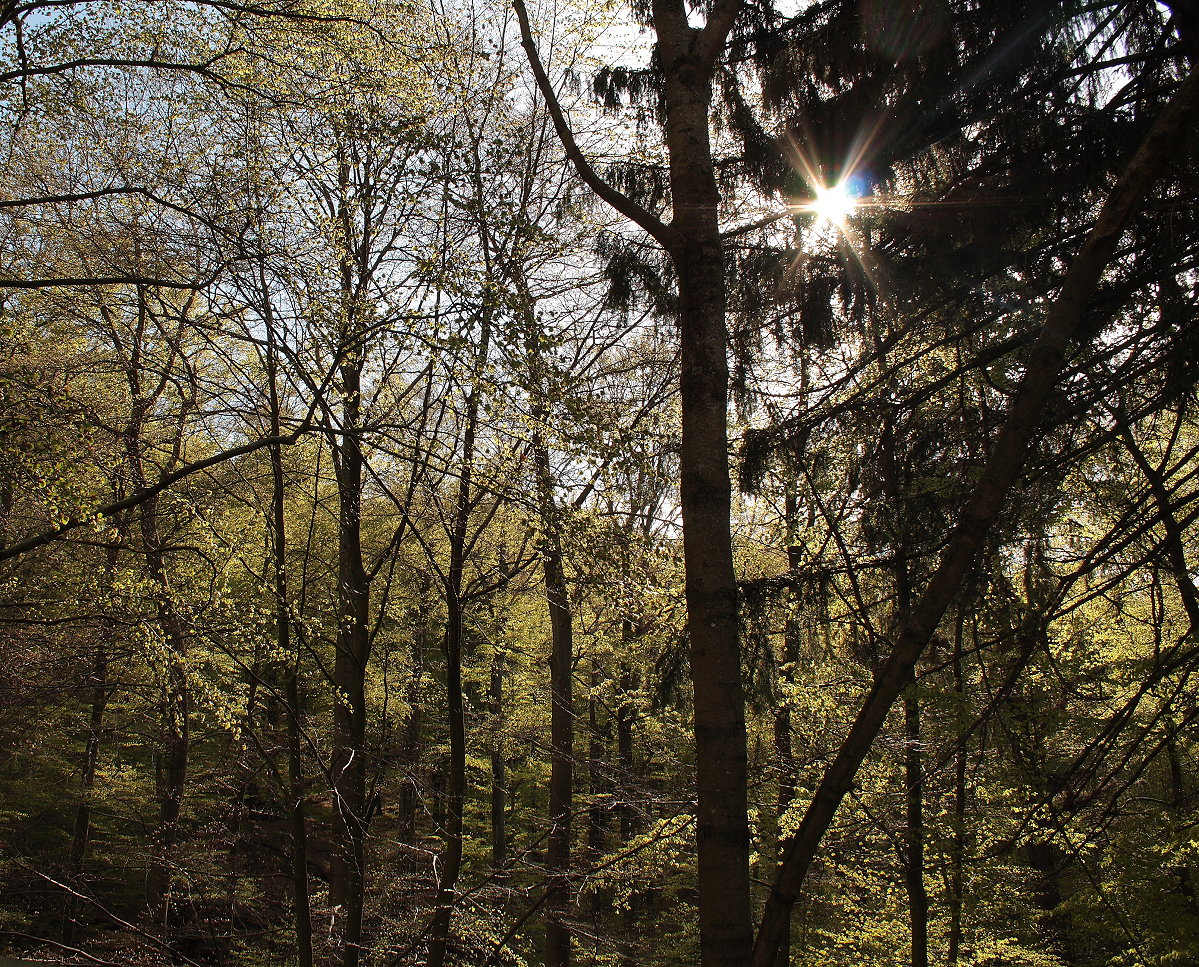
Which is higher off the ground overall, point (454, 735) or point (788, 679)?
point (788, 679)

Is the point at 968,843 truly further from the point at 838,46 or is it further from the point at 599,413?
the point at 838,46

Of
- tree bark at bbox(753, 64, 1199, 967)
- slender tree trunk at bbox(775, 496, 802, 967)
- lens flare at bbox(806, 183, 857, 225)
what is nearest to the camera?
tree bark at bbox(753, 64, 1199, 967)

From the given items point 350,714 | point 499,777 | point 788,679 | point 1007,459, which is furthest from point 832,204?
point 499,777

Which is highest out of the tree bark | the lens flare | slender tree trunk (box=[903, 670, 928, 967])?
the lens flare

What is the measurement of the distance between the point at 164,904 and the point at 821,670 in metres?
8.44

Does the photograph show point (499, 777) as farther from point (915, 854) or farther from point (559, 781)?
point (915, 854)

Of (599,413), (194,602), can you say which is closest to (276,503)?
(194,602)

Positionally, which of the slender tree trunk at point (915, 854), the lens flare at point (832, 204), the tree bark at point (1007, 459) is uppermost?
the lens flare at point (832, 204)

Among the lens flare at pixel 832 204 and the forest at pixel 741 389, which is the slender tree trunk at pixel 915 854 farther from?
the lens flare at pixel 832 204

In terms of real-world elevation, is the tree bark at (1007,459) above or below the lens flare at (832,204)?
below

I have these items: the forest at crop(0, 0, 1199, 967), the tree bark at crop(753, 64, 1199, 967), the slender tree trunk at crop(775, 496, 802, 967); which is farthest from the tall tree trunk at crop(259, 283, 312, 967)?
the tree bark at crop(753, 64, 1199, 967)

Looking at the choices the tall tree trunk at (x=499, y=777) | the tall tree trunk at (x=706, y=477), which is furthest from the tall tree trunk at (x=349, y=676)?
the tall tree trunk at (x=499, y=777)

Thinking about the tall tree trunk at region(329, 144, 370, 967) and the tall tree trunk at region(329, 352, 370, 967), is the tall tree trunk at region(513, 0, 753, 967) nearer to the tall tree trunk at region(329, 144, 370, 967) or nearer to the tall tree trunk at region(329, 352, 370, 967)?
the tall tree trunk at region(329, 144, 370, 967)

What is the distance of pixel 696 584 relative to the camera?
3209 millimetres
